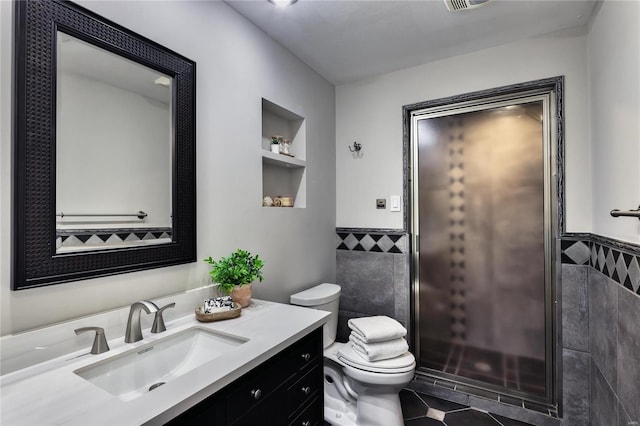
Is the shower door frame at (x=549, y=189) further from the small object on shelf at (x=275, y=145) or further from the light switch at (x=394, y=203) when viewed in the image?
the small object on shelf at (x=275, y=145)

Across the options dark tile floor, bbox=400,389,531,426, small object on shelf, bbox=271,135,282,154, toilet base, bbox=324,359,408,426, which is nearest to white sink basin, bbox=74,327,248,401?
toilet base, bbox=324,359,408,426

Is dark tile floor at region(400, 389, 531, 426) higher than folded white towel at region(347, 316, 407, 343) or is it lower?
lower

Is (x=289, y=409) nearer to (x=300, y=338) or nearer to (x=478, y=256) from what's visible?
(x=300, y=338)

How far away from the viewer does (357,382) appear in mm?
1862

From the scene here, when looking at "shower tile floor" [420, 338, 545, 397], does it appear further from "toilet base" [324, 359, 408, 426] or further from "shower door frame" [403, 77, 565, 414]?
"toilet base" [324, 359, 408, 426]

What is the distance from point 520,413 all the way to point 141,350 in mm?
2244

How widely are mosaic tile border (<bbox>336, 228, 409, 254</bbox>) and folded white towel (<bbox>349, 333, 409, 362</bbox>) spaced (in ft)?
2.51

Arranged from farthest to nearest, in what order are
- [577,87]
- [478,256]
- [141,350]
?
[478,256] → [577,87] → [141,350]

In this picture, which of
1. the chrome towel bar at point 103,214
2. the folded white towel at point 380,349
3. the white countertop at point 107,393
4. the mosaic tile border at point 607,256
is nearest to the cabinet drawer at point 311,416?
the white countertop at point 107,393

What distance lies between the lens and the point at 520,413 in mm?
Result: 2037

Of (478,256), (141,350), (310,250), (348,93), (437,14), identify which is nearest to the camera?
(141,350)

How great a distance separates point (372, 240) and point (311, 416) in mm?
1435

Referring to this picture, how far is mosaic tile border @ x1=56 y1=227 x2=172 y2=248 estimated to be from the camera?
107 centimetres

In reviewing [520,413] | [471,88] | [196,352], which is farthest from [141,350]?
[471,88]
